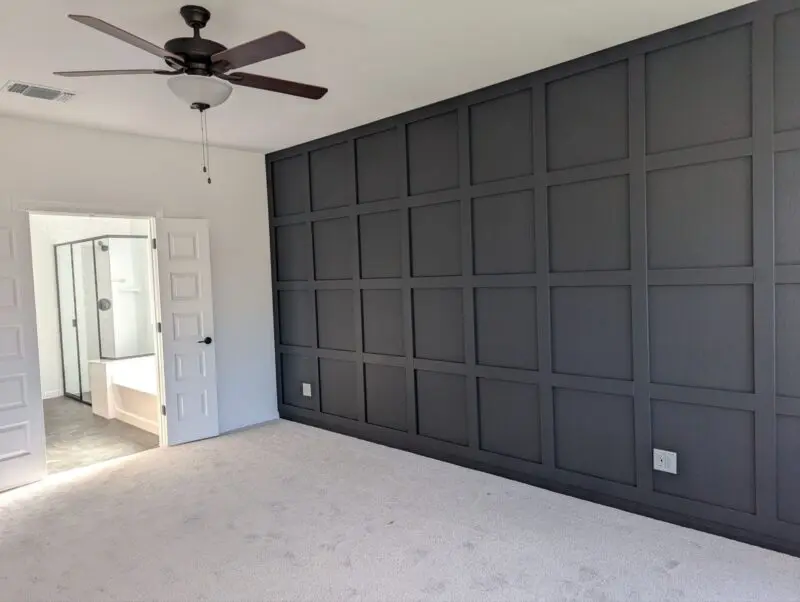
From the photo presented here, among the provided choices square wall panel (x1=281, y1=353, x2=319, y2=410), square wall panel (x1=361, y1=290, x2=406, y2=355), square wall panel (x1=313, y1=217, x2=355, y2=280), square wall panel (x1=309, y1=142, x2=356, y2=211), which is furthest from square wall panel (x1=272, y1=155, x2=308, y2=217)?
square wall panel (x1=281, y1=353, x2=319, y2=410)

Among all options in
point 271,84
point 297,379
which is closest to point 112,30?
point 271,84

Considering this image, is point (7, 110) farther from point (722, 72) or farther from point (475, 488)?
point (722, 72)

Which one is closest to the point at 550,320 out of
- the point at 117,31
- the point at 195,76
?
the point at 195,76

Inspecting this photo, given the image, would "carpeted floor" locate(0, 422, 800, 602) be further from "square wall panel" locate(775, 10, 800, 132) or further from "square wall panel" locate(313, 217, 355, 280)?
"square wall panel" locate(775, 10, 800, 132)

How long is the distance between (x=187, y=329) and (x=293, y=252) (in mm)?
1193

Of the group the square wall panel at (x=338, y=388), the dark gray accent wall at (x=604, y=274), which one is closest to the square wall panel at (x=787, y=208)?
the dark gray accent wall at (x=604, y=274)

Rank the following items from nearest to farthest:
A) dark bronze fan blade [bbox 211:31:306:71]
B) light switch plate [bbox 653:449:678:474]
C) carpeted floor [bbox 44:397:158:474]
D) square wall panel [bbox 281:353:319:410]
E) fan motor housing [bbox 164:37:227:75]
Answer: dark bronze fan blade [bbox 211:31:306:71] < fan motor housing [bbox 164:37:227:75] < light switch plate [bbox 653:449:678:474] < carpeted floor [bbox 44:397:158:474] < square wall panel [bbox 281:353:319:410]

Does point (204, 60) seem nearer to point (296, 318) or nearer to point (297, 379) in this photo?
point (296, 318)

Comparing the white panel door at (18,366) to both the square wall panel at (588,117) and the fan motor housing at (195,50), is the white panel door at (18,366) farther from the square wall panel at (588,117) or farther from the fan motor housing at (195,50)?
the square wall panel at (588,117)

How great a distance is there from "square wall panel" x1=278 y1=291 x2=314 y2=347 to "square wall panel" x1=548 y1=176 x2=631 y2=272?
2.54 metres

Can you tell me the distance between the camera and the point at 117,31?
2.00 meters

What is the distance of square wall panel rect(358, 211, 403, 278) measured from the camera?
436 centimetres

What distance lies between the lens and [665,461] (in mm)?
3023

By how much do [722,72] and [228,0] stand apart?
7.83 feet
